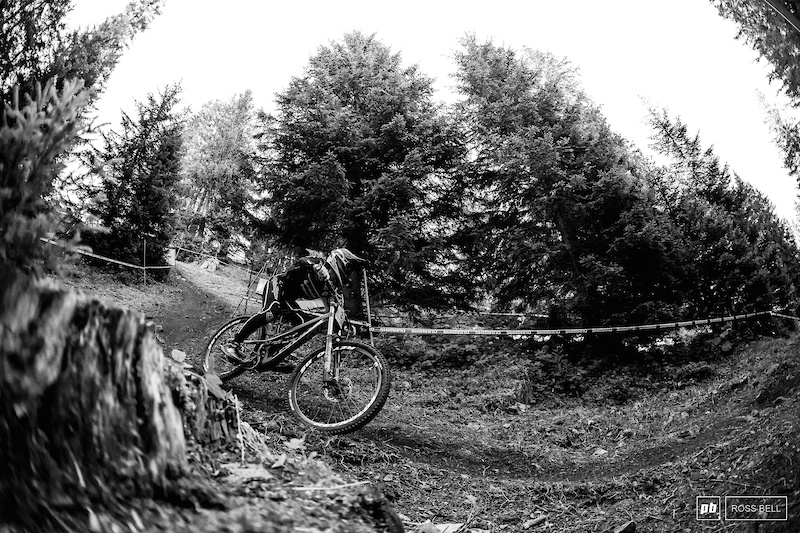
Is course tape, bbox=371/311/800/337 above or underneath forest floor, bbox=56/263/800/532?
above

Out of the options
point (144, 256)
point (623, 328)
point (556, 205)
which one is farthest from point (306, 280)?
point (144, 256)

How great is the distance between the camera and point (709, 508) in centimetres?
320

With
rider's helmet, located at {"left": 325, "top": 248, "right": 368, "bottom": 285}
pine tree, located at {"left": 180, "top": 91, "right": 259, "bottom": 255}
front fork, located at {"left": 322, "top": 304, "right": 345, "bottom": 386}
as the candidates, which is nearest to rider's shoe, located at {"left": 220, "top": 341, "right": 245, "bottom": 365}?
front fork, located at {"left": 322, "top": 304, "right": 345, "bottom": 386}

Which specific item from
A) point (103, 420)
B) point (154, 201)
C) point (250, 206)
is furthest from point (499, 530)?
point (154, 201)

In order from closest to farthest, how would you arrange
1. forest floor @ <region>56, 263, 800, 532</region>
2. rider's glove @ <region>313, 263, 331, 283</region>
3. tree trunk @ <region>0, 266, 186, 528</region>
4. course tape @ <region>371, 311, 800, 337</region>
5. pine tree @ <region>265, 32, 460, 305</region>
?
1. tree trunk @ <region>0, 266, 186, 528</region>
2. forest floor @ <region>56, 263, 800, 532</region>
3. rider's glove @ <region>313, 263, 331, 283</region>
4. course tape @ <region>371, 311, 800, 337</region>
5. pine tree @ <region>265, 32, 460, 305</region>

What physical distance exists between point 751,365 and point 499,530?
713 cm

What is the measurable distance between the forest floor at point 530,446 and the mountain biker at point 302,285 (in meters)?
0.74

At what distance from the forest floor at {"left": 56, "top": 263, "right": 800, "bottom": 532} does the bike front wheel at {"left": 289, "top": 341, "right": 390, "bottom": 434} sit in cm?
23

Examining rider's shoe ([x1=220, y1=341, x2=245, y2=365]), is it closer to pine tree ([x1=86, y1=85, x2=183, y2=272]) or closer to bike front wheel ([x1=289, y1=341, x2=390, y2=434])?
bike front wheel ([x1=289, y1=341, x2=390, y2=434])

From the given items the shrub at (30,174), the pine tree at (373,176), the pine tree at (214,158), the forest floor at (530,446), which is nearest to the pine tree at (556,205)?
the pine tree at (373,176)

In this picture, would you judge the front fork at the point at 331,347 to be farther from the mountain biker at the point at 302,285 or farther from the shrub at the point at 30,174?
the shrub at the point at 30,174

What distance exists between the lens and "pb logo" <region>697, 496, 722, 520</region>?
10.1 ft

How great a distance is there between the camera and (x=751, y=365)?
804 cm

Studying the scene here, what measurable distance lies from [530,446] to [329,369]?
3.09 m
